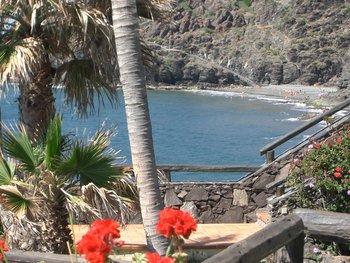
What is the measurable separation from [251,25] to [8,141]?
161 m

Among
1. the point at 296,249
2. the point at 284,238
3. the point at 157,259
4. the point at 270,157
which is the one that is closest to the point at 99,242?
the point at 157,259

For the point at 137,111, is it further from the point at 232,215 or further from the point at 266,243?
the point at 232,215

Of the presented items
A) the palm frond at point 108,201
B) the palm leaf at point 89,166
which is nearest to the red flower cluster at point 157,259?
the palm frond at point 108,201

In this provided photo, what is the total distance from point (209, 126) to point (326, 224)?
64608 mm

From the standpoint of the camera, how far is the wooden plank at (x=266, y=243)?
345 cm

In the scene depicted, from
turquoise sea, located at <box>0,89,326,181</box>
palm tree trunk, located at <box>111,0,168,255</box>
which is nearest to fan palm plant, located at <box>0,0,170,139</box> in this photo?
turquoise sea, located at <box>0,89,326,181</box>

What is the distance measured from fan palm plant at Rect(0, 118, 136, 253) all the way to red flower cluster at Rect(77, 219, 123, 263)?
3.71 meters

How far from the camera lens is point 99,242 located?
8.16 ft

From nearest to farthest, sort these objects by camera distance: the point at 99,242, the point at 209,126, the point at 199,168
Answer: the point at 99,242
the point at 199,168
the point at 209,126

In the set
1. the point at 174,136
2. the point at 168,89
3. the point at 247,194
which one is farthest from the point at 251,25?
the point at 247,194

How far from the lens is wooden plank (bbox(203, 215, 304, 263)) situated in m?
3.45

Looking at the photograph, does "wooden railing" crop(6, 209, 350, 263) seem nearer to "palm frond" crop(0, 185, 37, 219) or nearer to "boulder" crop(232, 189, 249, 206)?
"palm frond" crop(0, 185, 37, 219)

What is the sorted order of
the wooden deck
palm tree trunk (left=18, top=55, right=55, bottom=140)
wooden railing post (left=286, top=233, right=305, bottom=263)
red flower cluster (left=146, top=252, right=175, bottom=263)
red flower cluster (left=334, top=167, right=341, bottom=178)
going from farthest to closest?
the wooden deck → red flower cluster (left=334, top=167, right=341, bottom=178) → palm tree trunk (left=18, top=55, right=55, bottom=140) → wooden railing post (left=286, top=233, right=305, bottom=263) → red flower cluster (left=146, top=252, right=175, bottom=263)

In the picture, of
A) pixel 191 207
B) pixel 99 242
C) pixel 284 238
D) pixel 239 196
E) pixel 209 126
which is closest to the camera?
pixel 99 242
